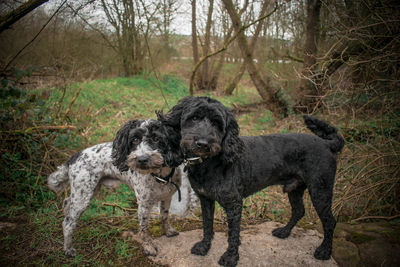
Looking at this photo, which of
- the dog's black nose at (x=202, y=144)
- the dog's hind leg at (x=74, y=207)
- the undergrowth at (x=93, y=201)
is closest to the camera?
the dog's black nose at (x=202, y=144)

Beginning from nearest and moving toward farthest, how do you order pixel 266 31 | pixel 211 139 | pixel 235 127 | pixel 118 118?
1. pixel 211 139
2. pixel 235 127
3. pixel 118 118
4. pixel 266 31

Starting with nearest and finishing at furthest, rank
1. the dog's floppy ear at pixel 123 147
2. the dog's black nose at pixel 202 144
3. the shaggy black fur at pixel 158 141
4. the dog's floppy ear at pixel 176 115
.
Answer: the dog's black nose at pixel 202 144 → the dog's floppy ear at pixel 176 115 → the shaggy black fur at pixel 158 141 → the dog's floppy ear at pixel 123 147

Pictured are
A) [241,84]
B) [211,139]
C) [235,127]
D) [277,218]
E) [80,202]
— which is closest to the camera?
[211,139]

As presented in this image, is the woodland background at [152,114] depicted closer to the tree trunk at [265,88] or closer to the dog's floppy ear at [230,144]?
the tree trunk at [265,88]

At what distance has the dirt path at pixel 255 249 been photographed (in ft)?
9.20

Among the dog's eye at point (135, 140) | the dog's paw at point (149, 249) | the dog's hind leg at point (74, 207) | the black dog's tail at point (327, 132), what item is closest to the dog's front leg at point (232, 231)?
the dog's paw at point (149, 249)

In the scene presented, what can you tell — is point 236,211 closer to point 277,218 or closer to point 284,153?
point 284,153

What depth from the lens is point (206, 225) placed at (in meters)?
2.87

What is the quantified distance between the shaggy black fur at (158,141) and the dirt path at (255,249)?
1.13 metres

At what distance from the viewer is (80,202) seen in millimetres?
3088

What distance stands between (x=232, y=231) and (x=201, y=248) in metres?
0.56

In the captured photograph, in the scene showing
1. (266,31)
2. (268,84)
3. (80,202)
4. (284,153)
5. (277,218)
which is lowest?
(277,218)

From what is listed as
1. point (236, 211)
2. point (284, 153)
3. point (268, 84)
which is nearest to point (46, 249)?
point (236, 211)

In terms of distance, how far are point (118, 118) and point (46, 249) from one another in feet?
19.2
